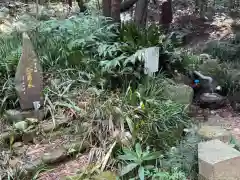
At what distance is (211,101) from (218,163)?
1.94 meters

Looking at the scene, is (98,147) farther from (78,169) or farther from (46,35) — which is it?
(46,35)

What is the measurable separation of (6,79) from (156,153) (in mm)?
2067

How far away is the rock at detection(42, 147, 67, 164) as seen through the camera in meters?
3.20

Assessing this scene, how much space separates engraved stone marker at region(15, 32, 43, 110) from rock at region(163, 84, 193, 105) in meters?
1.56

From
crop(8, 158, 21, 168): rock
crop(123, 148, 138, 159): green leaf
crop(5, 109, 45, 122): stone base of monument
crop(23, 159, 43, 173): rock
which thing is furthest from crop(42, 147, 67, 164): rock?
crop(123, 148, 138, 159): green leaf

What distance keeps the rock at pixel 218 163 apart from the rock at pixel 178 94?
46.1 inches

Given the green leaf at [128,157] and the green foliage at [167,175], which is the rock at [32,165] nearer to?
the green leaf at [128,157]

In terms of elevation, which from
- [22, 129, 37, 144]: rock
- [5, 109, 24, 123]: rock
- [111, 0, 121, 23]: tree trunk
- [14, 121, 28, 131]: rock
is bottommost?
[22, 129, 37, 144]: rock

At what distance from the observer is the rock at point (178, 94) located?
13.1 feet

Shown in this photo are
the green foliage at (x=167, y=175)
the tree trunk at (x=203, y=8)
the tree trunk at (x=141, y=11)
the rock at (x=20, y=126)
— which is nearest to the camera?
the green foliage at (x=167, y=175)

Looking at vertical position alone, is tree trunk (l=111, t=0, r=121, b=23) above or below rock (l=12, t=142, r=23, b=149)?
above

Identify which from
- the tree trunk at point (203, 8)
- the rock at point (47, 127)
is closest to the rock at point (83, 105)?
the rock at point (47, 127)

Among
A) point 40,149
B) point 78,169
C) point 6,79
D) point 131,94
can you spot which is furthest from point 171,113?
point 6,79

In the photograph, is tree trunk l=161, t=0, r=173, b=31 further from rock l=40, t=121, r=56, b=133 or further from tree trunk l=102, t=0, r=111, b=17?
rock l=40, t=121, r=56, b=133
